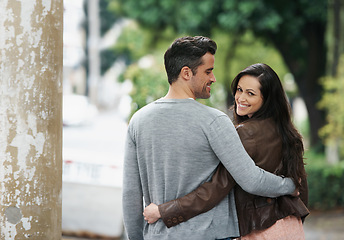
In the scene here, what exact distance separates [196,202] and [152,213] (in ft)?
0.73

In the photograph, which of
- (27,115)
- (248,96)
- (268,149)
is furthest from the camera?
(248,96)

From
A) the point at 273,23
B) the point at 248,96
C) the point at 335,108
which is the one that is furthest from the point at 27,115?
the point at 273,23

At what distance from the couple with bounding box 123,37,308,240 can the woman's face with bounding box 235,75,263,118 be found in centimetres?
12

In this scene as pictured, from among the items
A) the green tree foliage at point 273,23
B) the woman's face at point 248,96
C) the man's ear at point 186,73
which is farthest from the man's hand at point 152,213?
the green tree foliage at point 273,23

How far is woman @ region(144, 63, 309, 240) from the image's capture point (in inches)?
102

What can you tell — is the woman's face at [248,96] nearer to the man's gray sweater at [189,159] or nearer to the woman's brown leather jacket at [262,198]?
the woman's brown leather jacket at [262,198]

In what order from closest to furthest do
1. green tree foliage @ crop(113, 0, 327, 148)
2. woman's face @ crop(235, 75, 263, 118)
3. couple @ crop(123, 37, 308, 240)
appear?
couple @ crop(123, 37, 308, 240)
woman's face @ crop(235, 75, 263, 118)
green tree foliage @ crop(113, 0, 327, 148)

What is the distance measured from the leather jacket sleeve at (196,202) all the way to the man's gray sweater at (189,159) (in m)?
0.03

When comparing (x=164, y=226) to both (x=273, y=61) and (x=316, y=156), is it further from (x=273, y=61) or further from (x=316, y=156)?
(x=273, y=61)

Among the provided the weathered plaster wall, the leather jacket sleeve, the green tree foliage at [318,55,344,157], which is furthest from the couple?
the green tree foliage at [318,55,344,157]

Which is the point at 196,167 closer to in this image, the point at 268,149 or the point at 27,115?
the point at 268,149

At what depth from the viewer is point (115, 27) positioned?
47.2 m

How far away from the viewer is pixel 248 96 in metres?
2.71

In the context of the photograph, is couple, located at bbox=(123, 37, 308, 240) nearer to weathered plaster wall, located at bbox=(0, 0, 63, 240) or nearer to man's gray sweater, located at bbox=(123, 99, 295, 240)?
man's gray sweater, located at bbox=(123, 99, 295, 240)
